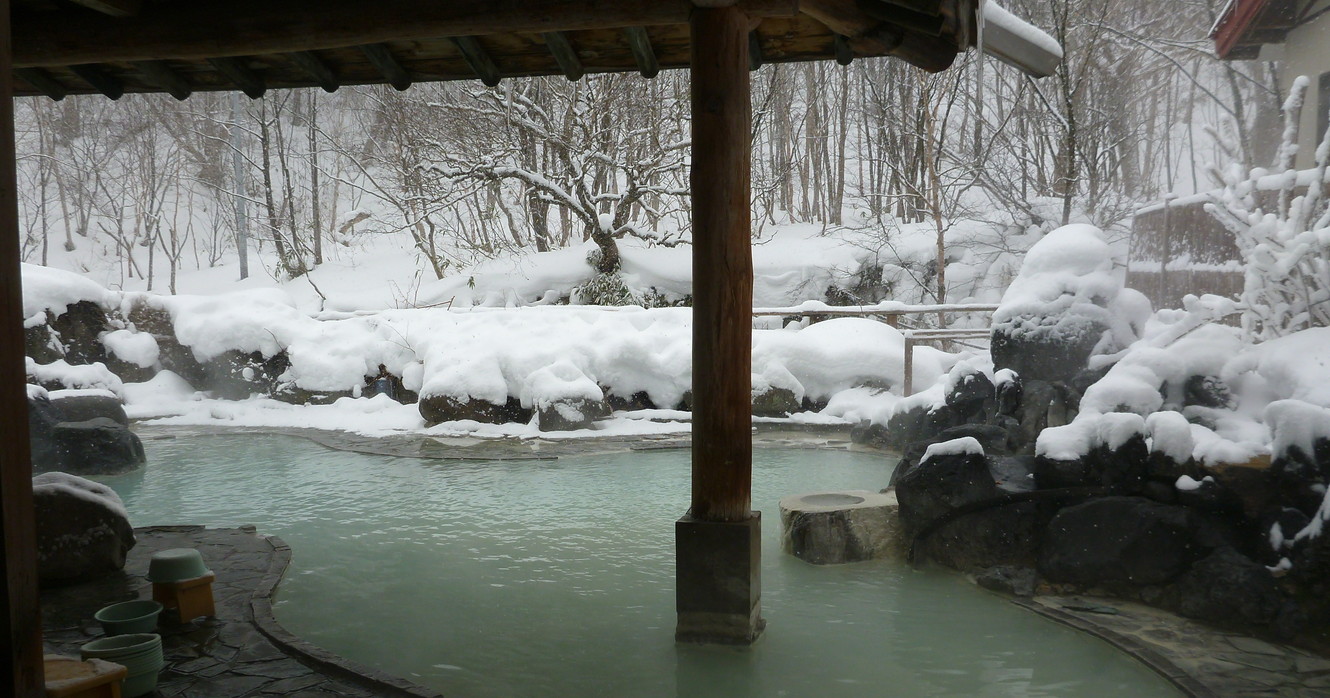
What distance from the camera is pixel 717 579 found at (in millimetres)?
4121

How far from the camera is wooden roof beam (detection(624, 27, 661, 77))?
4531 millimetres

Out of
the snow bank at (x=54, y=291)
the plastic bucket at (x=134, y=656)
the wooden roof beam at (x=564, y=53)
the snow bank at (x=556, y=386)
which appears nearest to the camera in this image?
the plastic bucket at (x=134, y=656)

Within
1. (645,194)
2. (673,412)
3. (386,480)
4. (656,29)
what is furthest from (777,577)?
(645,194)

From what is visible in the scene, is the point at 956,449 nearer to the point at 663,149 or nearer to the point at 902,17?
the point at 902,17

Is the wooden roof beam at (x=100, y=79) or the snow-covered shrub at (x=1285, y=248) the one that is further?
the snow-covered shrub at (x=1285, y=248)

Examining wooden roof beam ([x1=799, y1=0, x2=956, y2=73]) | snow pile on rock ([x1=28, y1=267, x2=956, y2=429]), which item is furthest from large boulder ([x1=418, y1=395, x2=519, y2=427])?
wooden roof beam ([x1=799, y1=0, x2=956, y2=73])

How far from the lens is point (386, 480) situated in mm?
8398

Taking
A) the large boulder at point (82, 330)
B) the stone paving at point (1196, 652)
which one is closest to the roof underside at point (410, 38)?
the stone paving at point (1196, 652)

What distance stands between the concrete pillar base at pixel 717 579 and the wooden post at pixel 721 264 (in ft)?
0.30

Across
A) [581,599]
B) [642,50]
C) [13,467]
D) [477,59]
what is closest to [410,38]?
[477,59]

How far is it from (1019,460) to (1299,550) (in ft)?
6.31

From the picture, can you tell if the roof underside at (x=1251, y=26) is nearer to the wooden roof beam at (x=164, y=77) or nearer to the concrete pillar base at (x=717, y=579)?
the concrete pillar base at (x=717, y=579)

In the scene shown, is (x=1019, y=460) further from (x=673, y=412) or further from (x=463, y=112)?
(x=463, y=112)

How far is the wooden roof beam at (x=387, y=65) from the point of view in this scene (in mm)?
4730
